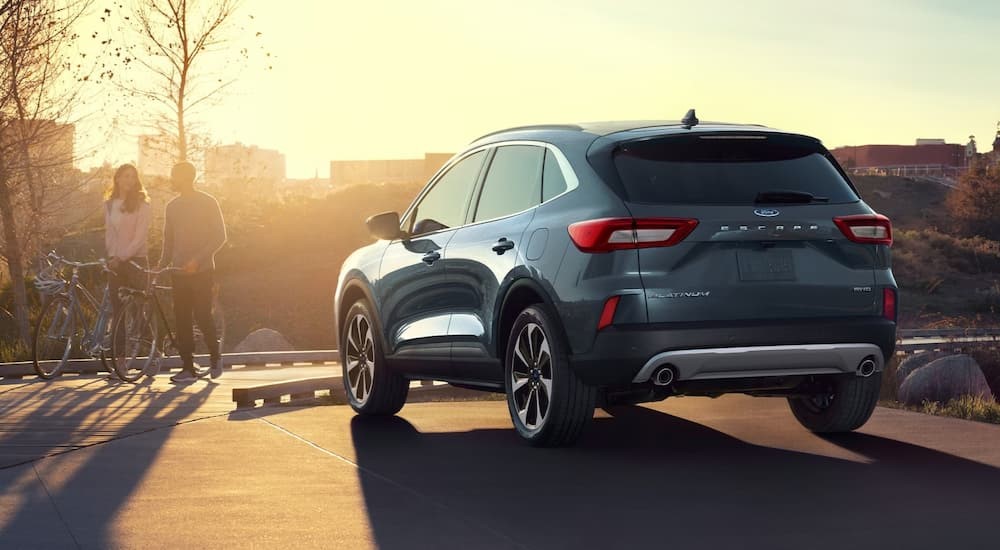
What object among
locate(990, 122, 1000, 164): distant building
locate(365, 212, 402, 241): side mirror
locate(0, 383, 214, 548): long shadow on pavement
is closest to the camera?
locate(0, 383, 214, 548): long shadow on pavement

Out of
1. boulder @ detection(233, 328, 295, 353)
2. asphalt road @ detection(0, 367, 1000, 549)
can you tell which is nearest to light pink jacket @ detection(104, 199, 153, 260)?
asphalt road @ detection(0, 367, 1000, 549)

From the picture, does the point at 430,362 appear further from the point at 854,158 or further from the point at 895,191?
the point at 854,158

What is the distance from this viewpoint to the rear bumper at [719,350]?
863cm

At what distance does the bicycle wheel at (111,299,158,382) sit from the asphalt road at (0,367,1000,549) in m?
3.30

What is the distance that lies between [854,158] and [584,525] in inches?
6719

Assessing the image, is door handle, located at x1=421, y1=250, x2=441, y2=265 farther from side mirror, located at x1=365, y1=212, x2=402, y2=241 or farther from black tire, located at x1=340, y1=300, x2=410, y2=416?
black tire, located at x1=340, y1=300, x2=410, y2=416

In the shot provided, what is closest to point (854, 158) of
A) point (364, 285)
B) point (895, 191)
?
point (895, 191)

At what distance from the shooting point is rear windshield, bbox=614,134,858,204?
8.89 metres

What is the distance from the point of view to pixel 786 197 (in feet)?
29.4

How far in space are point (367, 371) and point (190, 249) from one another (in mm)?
4240

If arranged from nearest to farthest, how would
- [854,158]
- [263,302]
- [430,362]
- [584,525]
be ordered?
[584,525], [430,362], [263,302], [854,158]

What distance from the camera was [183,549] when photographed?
6504mm

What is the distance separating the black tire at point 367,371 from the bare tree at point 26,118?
44.2 ft

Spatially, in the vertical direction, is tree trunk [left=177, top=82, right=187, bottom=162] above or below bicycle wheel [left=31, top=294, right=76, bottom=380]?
above
